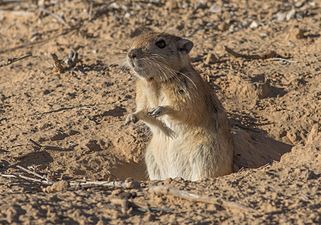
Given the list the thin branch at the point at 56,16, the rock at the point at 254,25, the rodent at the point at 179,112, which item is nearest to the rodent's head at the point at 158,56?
the rodent at the point at 179,112

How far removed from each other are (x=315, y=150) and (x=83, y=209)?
6.02ft

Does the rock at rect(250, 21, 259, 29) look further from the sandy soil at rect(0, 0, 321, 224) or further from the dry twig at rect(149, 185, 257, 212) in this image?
the dry twig at rect(149, 185, 257, 212)

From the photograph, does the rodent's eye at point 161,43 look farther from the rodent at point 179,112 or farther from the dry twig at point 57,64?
the dry twig at point 57,64

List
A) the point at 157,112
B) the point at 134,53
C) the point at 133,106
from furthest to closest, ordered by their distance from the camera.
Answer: the point at 133,106 < the point at 157,112 < the point at 134,53

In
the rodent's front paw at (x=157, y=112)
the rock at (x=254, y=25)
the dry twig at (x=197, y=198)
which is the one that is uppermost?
the dry twig at (x=197, y=198)

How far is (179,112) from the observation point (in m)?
6.90

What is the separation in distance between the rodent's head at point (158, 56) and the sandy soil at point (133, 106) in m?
1.00

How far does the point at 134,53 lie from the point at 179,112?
0.64 m

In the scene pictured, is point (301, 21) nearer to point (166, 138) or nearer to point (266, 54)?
point (266, 54)

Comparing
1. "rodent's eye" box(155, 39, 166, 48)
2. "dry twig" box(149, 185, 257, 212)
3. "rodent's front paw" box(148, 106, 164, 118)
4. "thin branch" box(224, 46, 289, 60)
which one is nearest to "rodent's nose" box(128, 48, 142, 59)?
"rodent's eye" box(155, 39, 166, 48)

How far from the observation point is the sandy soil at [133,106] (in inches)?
203

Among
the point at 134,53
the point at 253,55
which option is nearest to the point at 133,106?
the point at 134,53

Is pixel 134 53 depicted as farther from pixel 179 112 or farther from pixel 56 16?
pixel 56 16

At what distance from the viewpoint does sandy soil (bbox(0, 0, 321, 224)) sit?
5.15m
